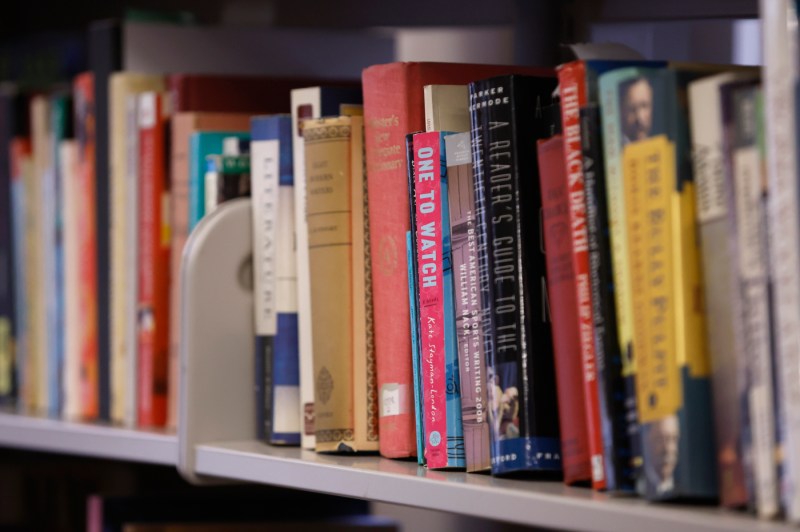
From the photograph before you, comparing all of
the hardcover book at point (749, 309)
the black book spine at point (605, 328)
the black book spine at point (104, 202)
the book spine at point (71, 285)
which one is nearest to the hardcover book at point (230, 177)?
the black book spine at point (104, 202)

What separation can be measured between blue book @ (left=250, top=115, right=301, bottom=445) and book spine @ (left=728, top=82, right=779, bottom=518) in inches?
20.3

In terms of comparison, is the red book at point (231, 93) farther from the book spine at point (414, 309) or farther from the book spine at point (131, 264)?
the book spine at point (414, 309)

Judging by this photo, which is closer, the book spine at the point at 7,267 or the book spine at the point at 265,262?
the book spine at the point at 265,262

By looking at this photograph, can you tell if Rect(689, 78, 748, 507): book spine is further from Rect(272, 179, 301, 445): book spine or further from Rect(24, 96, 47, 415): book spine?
Rect(24, 96, 47, 415): book spine

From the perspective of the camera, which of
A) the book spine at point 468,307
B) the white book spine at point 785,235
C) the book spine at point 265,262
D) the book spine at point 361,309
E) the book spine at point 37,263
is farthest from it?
the book spine at point 37,263

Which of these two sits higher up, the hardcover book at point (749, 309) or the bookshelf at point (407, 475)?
the hardcover book at point (749, 309)

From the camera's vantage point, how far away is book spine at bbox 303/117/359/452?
39.8 inches

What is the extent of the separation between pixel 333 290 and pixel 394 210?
10 centimetres

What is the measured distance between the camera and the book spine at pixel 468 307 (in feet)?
2.84

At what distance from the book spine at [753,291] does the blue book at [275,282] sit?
517 mm

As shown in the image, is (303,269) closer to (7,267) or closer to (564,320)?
(564,320)

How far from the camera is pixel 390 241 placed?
0.97 metres

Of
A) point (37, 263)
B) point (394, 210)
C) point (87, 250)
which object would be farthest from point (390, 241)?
point (37, 263)

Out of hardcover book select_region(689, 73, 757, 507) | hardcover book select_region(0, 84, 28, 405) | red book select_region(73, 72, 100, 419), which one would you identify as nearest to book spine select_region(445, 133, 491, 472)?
hardcover book select_region(689, 73, 757, 507)
